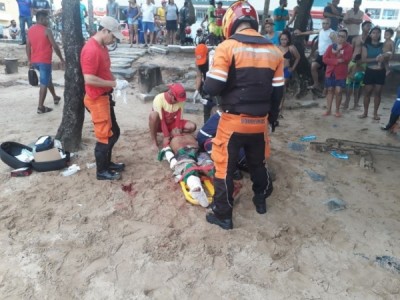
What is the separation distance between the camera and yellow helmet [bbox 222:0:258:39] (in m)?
3.00

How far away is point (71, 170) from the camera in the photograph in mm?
4199

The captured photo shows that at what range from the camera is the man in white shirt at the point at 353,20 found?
8758 mm

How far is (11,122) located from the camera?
5.82 metres

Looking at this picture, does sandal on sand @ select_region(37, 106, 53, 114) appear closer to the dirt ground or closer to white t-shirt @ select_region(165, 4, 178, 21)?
the dirt ground

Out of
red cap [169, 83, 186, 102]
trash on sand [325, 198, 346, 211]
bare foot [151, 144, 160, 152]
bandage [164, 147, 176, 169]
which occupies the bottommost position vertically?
trash on sand [325, 198, 346, 211]

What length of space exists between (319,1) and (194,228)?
75.6 feet

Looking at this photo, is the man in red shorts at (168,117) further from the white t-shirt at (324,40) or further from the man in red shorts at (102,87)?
the white t-shirt at (324,40)

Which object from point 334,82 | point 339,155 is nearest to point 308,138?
point 339,155

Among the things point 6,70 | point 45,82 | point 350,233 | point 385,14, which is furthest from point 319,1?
point 350,233

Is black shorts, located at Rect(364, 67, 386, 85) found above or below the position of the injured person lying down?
above

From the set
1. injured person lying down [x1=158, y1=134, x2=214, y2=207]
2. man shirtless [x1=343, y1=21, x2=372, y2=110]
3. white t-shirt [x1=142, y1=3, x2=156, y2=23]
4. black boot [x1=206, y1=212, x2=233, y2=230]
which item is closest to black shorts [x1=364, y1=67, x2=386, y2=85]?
man shirtless [x1=343, y1=21, x2=372, y2=110]

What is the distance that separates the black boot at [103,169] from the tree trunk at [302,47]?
600 centimetres

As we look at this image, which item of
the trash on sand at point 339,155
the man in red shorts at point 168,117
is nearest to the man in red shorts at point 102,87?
the man in red shorts at point 168,117

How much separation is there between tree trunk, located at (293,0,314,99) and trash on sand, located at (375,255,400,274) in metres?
6.21
